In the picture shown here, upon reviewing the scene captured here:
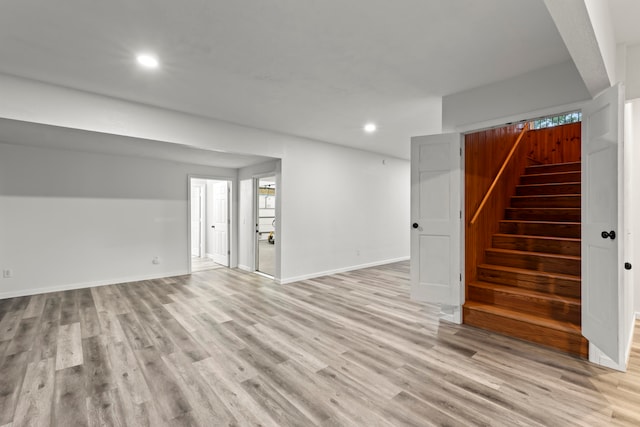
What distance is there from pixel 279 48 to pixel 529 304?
353cm

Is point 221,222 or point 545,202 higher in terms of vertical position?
point 545,202

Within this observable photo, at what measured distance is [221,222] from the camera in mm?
7086

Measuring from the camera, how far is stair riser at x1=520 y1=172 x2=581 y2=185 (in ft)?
14.6

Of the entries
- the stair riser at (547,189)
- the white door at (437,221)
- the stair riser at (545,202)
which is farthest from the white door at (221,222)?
the stair riser at (547,189)

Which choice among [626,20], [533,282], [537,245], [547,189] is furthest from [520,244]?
[626,20]

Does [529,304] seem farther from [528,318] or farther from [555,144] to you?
[555,144]

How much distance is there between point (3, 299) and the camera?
166 inches

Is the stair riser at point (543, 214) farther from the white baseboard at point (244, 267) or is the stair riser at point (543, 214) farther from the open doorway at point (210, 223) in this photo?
the open doorway at point (210, 223)

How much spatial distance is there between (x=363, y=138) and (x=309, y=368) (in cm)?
417

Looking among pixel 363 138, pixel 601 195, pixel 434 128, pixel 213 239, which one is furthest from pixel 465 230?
pixel 213 239

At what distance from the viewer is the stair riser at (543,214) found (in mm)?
3859

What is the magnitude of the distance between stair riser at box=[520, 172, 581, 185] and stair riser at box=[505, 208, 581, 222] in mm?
897

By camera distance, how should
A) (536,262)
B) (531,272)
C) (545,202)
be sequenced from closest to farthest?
(531,272), (536,262), (545,202)

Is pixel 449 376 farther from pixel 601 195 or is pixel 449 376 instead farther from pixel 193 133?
pixel 193 133
